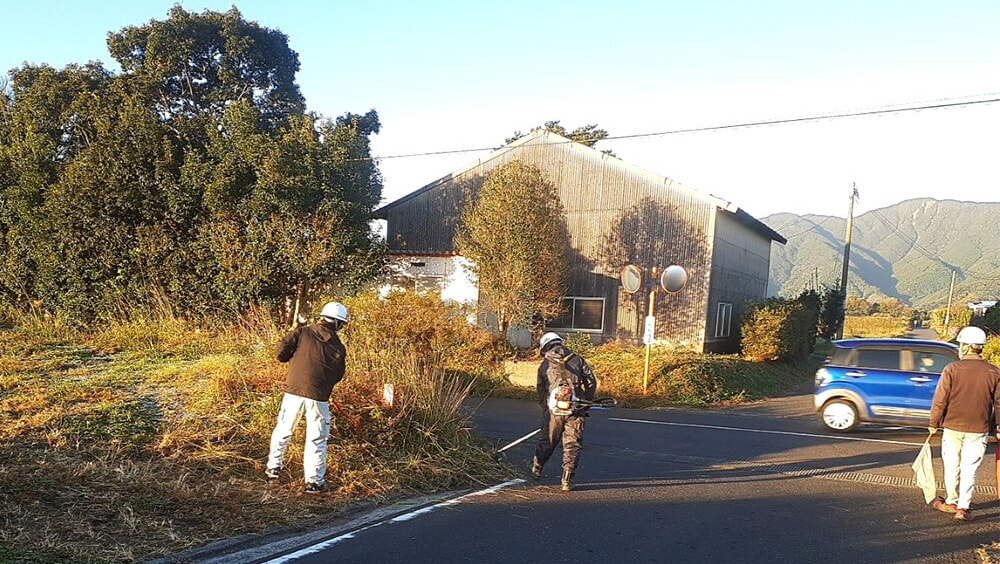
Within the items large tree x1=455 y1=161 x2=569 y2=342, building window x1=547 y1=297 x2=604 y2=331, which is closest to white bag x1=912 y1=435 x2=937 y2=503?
large tree x1=455 y1=161 x2=569 y2=342

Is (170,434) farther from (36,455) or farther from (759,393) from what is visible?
(759,393)

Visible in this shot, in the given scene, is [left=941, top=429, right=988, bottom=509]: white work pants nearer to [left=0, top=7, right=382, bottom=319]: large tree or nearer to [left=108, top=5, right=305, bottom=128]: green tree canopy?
[left=0, top=7, right=382, bottom=319]: large tree

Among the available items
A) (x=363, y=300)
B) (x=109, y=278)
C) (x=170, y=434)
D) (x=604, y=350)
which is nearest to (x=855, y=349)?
(x=604, y=350)

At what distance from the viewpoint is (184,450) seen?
23.9 ft

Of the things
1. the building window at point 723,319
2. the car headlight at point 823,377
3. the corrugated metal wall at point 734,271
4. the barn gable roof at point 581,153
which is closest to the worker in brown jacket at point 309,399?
the car headlight at point 823,377

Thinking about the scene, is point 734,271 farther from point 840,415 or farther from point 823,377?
point 840,415

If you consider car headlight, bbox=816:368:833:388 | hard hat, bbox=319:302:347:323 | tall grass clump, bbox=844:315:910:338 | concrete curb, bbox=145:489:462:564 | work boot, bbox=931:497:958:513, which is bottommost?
concrete curb, bbox=145:489:462:564

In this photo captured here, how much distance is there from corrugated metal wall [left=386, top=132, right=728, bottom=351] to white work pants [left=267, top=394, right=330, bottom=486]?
16.7 metres

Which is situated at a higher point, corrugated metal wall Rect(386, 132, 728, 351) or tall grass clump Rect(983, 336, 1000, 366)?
corrugated metal wall Rect(386, 132, 728, 351)

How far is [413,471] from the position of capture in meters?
7.55

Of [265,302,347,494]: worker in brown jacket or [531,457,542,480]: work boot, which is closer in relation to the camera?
[265,302,347,494]: worker in brown jacket

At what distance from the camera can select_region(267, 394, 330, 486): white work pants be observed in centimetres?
672

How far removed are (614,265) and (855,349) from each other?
10.7m

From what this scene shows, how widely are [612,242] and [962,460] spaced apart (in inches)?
641
